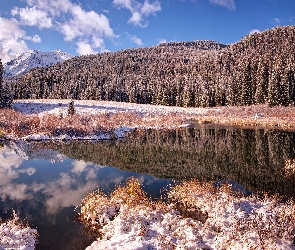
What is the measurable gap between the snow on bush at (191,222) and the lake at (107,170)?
3.45 ft

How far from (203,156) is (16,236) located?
18369 mm

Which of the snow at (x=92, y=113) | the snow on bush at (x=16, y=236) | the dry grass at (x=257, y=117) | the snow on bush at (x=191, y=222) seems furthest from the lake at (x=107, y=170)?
the dry grass at (x=257, y=117)

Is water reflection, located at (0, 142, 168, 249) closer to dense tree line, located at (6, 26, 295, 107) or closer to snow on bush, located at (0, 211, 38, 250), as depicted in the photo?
snow on bush, located at (0, 211, 38, 250)

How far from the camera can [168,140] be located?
3388 cm

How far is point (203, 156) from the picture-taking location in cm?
2494

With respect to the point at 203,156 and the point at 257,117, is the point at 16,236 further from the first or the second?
the point at 257,117

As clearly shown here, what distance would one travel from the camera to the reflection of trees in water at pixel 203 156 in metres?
18.0

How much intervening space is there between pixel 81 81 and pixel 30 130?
112 meters

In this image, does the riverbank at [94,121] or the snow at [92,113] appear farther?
the riverbank at [94,121]

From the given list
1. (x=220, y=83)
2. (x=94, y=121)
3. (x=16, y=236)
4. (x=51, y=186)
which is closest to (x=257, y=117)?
(x=94, y=121)

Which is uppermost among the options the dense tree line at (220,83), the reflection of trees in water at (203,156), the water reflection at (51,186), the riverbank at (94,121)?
the dense tree line at (220,83)

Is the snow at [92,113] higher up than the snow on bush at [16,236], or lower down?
higher up

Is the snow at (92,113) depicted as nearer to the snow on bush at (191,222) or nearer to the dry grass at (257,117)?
the dry grass at (257,117)

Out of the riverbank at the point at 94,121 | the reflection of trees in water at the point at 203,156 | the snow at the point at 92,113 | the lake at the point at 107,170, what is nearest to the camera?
the lake at the point at 107,170
